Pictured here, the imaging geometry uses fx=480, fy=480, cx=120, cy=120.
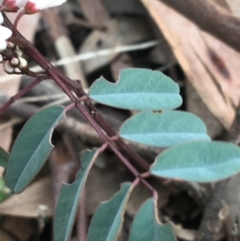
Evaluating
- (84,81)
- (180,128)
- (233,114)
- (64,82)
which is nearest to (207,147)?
(180,128)

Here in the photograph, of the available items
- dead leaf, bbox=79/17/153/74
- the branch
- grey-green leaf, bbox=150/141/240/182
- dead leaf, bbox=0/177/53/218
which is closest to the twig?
dead leaf, bbox=79/17/153/74

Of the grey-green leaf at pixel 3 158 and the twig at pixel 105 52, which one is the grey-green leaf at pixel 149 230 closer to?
the grey-green leaf at pixel 3 158

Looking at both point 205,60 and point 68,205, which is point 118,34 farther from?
point 68,205

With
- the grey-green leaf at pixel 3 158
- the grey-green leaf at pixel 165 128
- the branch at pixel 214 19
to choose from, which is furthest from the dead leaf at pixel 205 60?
the grey-green leaf at pixel 3 158

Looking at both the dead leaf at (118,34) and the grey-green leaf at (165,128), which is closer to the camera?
the grey-green leaf at (165,128)

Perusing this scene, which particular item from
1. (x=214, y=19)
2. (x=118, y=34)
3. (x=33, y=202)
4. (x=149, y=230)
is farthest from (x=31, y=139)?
(x=118, y=34)
